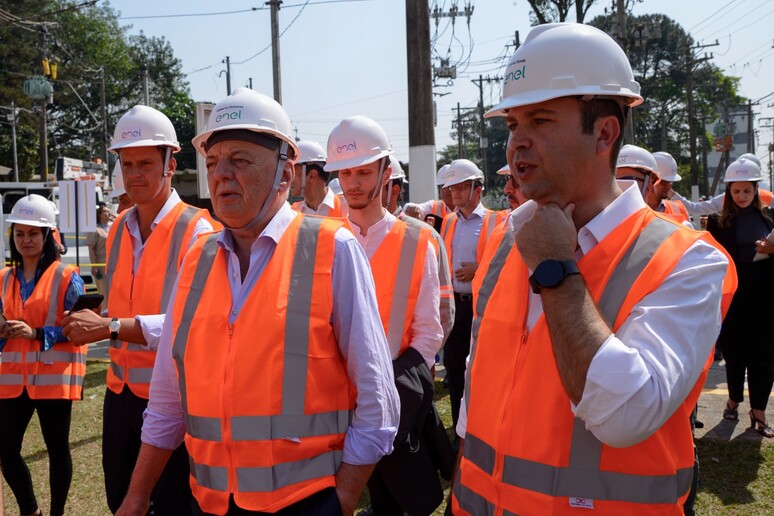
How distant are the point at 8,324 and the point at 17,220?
95 cm

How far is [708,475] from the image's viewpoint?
550 cm

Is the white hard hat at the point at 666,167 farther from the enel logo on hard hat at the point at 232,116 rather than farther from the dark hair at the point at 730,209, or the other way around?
the enel logo on hard hat at the point at 232,116

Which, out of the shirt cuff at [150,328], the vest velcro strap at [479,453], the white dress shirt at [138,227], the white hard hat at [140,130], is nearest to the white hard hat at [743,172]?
the white dress shirt at [138,227]

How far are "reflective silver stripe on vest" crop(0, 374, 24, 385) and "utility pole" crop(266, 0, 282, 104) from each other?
16.8 metres

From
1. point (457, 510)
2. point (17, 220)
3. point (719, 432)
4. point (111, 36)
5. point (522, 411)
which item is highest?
point (111, 36)

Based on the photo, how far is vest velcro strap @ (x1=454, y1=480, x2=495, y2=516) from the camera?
2.06m

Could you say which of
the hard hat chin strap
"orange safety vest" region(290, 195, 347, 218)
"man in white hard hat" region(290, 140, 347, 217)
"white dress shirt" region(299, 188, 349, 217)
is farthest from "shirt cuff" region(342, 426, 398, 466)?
"man in white hard hat" region(290, 140, 347, 217)

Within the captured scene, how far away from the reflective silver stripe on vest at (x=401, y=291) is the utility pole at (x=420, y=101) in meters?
5.90

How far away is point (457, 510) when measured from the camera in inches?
87.5

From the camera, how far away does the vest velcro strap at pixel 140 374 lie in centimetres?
382

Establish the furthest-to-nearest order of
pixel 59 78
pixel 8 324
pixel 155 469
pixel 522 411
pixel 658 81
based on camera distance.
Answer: pixel 658 81
pixel 59 78
pixel 8 324
pixel 155 469
pixel 522 411

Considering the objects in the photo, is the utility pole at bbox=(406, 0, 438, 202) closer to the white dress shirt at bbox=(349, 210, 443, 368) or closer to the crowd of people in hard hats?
the white dress shirt at bbox=(349, 210, 443, 368)

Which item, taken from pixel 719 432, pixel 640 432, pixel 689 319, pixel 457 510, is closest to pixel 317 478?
pixel 457 510

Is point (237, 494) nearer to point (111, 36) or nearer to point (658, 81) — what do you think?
point (658, 81)
